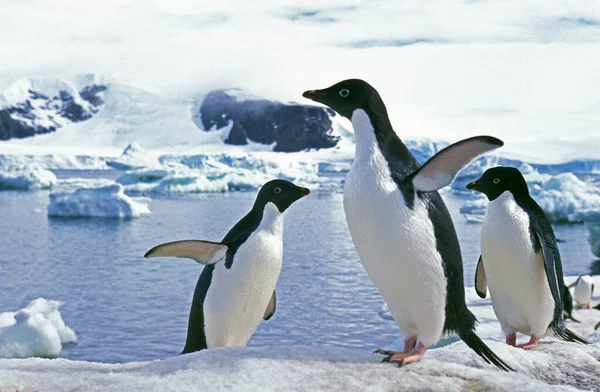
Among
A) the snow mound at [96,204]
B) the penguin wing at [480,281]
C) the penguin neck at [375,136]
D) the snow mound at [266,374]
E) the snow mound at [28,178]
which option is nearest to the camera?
the snow mound at [266,374]


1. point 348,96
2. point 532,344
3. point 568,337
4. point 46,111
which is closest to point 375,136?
point 348,96

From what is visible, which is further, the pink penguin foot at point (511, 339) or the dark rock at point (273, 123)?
the dark rock at point (273, 123)

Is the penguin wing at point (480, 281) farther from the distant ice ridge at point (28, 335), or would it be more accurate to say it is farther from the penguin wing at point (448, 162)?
the distant ice ridge at point (28, 335)

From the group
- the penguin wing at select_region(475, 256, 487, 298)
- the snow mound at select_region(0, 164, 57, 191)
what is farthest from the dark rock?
the penguin wing at select_region(475, 256, 487, 298)

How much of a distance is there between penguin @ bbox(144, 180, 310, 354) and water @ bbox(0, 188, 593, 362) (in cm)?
707

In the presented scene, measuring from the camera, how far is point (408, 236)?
2.69 meters

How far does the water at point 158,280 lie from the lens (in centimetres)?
1341

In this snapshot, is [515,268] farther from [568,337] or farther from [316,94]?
[316,94]

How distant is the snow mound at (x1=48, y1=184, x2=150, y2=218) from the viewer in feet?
95.9

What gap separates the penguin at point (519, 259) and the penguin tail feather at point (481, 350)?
682 millimetres

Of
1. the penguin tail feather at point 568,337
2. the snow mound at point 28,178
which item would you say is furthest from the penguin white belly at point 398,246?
the snow mound at point 28,178

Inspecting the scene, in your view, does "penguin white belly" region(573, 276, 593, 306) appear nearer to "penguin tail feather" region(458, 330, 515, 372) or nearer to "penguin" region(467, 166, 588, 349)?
"penguin" region(467, 166, 588, 349)

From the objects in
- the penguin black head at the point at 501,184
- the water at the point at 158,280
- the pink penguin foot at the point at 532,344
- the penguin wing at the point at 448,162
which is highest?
the penguin wing at the point at 448,162

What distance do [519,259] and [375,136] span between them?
3.62ft
